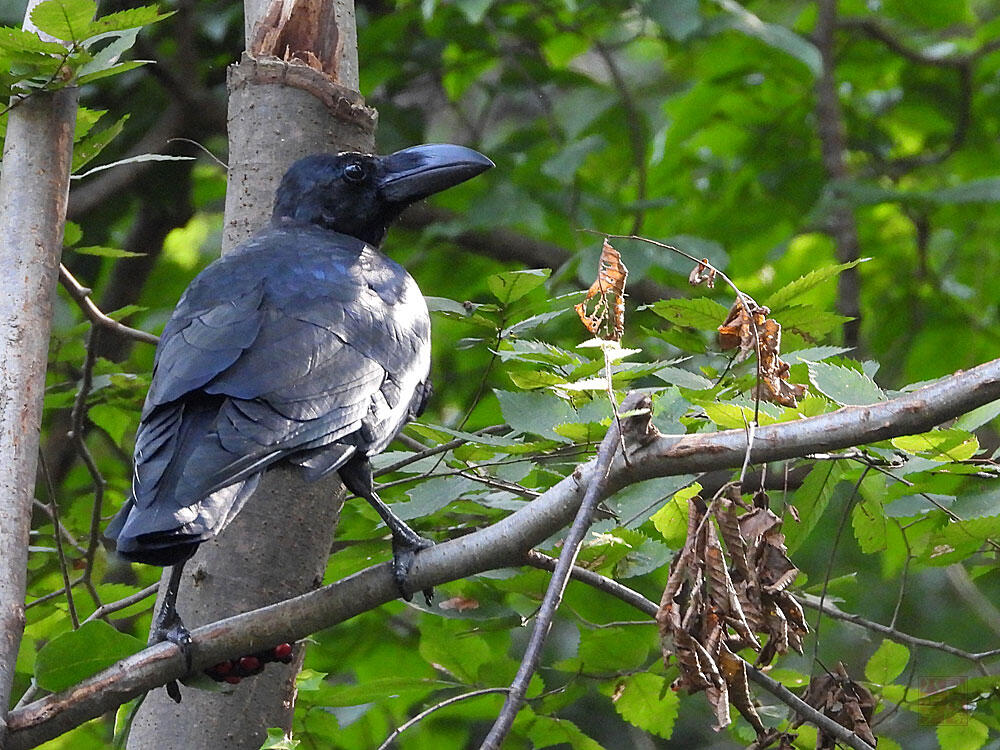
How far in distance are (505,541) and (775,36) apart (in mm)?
3435

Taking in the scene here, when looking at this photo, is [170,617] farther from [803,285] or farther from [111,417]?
[803,285]

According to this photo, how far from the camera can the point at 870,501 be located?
2701mm

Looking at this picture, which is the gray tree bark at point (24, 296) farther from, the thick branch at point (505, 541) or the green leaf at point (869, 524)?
the green leaf at point (869, 524)

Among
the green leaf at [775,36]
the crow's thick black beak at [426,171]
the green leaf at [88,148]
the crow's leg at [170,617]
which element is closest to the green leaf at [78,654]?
the crow's leg at [170,617]

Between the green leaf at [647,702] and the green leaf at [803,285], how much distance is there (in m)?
1.06

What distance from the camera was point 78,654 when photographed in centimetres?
221

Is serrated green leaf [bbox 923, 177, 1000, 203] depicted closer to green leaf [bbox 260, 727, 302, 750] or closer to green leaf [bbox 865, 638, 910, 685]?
green leaf [bbox 865, 638, 910, 685]

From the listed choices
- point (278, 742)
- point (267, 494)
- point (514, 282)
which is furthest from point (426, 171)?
point (278, 742)

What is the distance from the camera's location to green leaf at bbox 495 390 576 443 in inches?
99.4

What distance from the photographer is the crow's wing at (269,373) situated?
237cm

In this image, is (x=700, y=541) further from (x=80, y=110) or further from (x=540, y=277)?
(x=80, y=110)

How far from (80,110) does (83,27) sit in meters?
0.36

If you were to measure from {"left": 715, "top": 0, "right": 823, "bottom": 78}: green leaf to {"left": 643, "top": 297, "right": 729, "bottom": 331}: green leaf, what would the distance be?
253 centimetres

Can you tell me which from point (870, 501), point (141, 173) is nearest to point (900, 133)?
point (141, 173)
